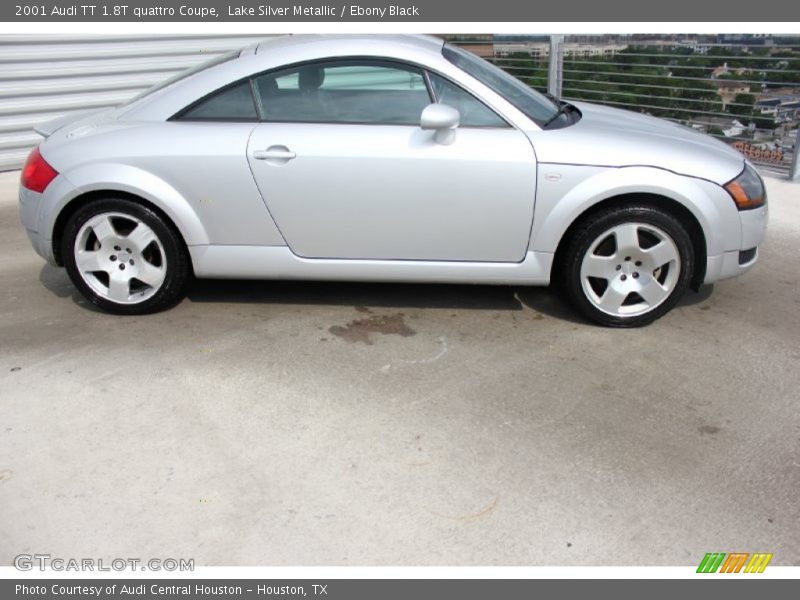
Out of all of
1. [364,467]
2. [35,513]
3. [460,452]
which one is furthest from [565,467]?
[35,513]

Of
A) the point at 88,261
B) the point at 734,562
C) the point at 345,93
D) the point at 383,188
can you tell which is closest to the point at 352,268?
the point at 383,188

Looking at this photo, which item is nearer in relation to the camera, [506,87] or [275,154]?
[275,154]

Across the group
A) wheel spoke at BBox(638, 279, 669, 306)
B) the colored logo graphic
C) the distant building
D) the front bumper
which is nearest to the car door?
wheel spoke at BBox(638, 279, 669, 306)

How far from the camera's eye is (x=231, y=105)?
A: 13.9ft

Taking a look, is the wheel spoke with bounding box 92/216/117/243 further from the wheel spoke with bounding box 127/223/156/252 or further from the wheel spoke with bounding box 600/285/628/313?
the wheel spoke with bounding box 600/285/628/313

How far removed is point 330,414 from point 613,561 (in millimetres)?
1441

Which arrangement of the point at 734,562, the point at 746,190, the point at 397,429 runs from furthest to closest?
the point at 746,190 → the point at 397,429 → the point at 734,562

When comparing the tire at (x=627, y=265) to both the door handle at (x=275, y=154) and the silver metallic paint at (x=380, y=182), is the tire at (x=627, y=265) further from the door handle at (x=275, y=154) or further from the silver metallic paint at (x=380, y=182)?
the door handle at (x=275, y=154)

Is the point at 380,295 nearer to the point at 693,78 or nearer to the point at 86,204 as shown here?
the point at 86,204

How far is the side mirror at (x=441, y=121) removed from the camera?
3.87 metres

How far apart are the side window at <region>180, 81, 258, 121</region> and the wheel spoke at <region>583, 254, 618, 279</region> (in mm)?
2079

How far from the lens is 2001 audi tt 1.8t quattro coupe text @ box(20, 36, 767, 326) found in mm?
4035

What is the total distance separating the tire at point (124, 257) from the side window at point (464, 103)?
5.78ft

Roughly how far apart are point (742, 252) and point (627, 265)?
674 millimetres
